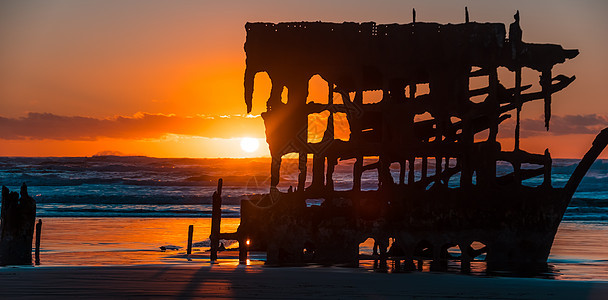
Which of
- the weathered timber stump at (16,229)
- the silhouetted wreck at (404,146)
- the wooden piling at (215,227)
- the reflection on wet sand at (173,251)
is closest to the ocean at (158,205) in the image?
the reflection on wet sand at (173,251)

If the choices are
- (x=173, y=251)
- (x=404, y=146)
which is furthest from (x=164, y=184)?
(x=404, y=146)

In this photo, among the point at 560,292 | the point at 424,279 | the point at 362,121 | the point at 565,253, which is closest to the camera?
the point at 560,292

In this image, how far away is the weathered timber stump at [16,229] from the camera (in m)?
18.2

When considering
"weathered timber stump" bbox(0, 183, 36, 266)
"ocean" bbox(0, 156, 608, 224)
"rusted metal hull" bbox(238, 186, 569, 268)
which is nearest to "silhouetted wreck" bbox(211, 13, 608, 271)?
"rusted metal hull" bbox(238, 186, 569, 268)

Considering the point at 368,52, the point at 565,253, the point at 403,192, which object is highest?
the point at 368,52

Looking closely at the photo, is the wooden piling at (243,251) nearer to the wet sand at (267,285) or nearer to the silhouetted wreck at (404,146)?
the silhouetted wreck at (404,146)

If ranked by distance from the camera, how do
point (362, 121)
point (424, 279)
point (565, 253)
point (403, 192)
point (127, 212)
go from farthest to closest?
point (127, 212)
point (565, 253)
point (362, 121)
point (403, 192)
point (424, 279)

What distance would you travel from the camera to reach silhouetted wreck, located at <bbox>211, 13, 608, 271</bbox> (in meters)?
16.7

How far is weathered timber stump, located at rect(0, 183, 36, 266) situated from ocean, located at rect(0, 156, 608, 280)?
65 cm

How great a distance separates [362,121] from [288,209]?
2964mm

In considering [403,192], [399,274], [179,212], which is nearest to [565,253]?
[403,192]

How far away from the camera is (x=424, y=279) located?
45.4 feet

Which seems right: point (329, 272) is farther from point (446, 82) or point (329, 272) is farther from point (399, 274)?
point (446, 82)

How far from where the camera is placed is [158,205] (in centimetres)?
5422
